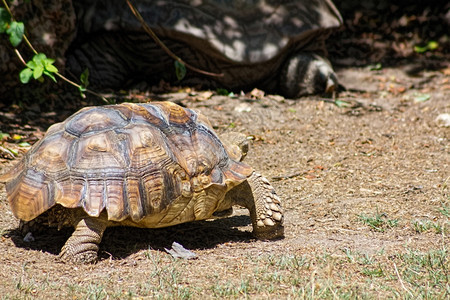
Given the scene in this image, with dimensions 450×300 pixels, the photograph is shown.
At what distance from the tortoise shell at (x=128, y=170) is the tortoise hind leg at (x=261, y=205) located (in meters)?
0.15

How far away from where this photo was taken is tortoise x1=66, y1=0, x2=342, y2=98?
23.8 feet

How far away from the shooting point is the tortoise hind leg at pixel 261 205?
373cm

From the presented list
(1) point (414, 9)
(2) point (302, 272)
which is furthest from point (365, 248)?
(1) point (414, 9)

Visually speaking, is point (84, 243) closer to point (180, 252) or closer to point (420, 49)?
point (180, 252)

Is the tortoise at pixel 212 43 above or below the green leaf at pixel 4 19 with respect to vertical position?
below

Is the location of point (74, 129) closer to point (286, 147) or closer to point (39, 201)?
point (39, 201)

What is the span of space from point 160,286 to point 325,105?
4.74 metres

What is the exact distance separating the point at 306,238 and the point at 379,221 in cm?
52

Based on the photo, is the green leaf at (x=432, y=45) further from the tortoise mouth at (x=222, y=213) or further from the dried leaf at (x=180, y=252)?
the dried leaf at (x=180, y=252)

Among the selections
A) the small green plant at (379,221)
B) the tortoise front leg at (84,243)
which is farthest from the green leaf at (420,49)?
the tortoise front leg at (84,243)

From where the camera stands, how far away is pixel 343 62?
9.33 m

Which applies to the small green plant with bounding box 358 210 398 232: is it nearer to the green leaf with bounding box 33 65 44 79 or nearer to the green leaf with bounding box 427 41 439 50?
the green leaf with bounding box 33 65 44 79

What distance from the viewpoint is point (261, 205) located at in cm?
381

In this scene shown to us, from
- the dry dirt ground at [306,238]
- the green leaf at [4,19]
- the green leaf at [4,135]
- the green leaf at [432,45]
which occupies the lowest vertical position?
the green leaf at [432,45]
